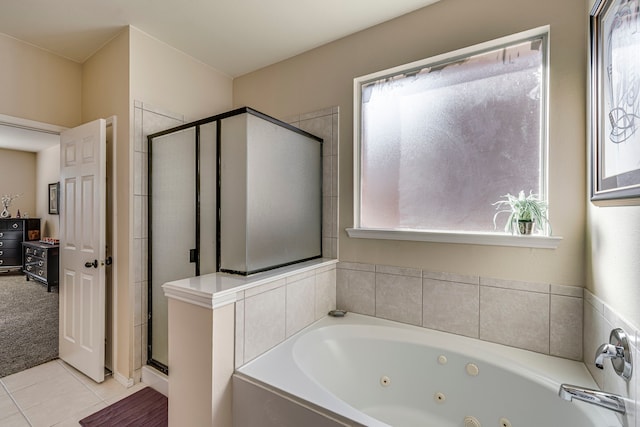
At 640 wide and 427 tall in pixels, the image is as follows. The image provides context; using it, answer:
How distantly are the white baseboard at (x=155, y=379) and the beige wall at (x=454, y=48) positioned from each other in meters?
1.57

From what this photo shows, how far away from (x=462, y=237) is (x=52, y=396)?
2.97 meters

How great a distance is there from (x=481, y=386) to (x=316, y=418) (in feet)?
3.10

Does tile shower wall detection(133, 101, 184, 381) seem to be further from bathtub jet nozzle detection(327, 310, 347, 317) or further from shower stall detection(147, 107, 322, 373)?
bathtub jet nozzle detection(327, 310, 347, 317)

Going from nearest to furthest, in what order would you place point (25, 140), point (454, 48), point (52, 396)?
point (454, 48) < point (52, 396) < point (25, 140)

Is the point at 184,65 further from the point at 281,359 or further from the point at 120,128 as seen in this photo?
the point at 281,359

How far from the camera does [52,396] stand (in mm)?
1983

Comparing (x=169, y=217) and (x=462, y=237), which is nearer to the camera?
(x=462, y=237)

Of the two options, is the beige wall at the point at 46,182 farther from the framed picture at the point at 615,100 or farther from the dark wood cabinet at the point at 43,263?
the framed picture at the point at 615,100

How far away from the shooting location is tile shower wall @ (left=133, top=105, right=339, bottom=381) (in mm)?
2150

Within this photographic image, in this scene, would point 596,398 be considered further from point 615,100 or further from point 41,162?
point 41,162

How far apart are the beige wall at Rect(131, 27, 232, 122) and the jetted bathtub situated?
82.7 inches

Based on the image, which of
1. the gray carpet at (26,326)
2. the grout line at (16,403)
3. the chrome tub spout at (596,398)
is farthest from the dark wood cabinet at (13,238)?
the chrome tub spout at (596,398)

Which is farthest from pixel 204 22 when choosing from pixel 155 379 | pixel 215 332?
pixel 155 379

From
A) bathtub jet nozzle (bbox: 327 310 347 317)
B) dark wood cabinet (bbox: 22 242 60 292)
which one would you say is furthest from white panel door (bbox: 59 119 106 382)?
dark wood cabinet (bbox: 22 242 60 292)
